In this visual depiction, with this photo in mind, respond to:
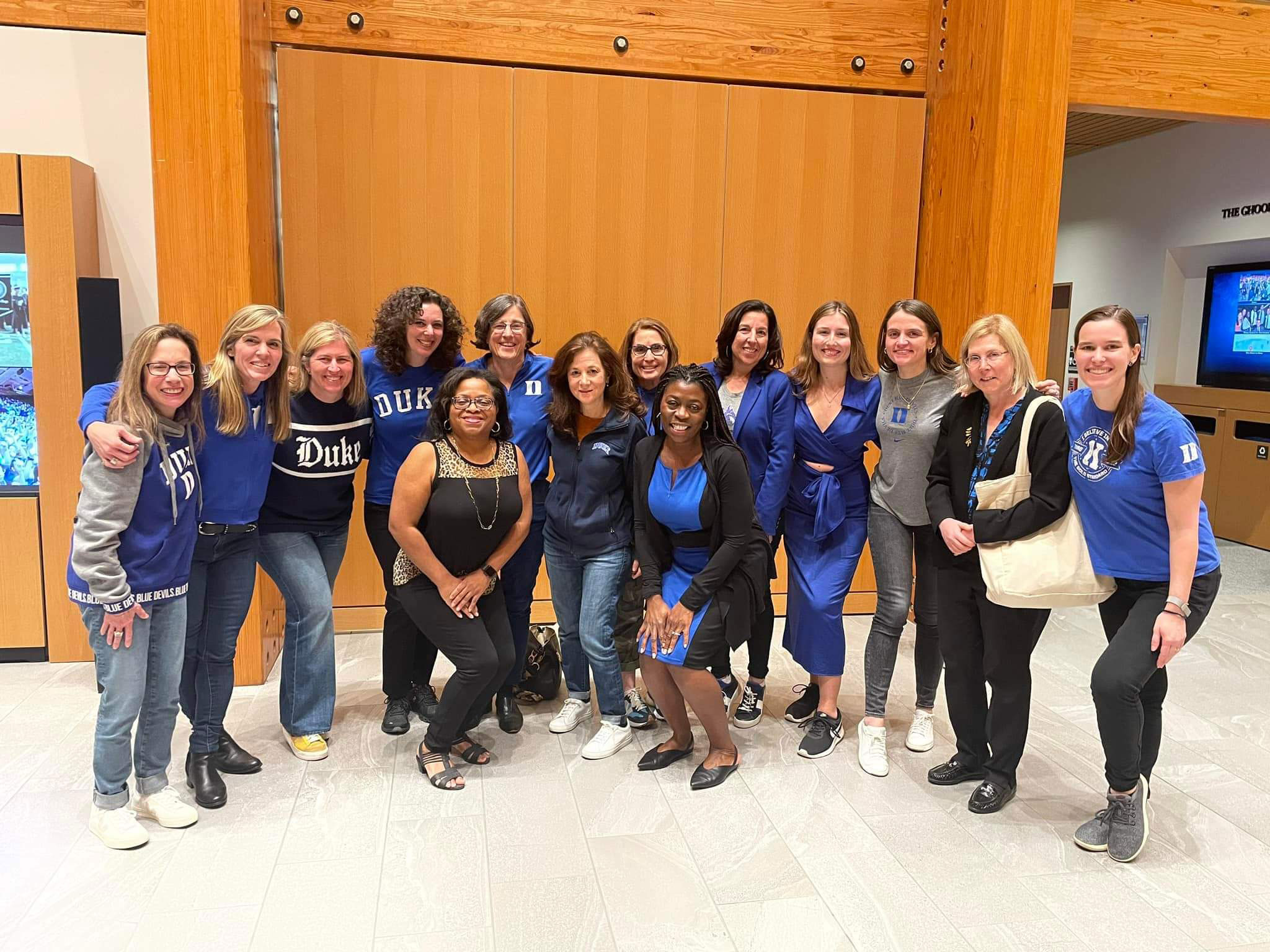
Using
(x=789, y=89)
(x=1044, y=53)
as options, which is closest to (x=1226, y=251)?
(x=1044, y=53)

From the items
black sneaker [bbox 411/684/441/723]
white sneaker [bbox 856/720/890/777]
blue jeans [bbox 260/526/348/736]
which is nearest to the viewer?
blue jeans [bbox 260/526/348/736]

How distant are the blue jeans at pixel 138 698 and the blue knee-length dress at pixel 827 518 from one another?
2122mm

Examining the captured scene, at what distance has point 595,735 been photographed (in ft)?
11.4

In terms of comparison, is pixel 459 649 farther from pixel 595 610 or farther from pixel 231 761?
pixel 231 761

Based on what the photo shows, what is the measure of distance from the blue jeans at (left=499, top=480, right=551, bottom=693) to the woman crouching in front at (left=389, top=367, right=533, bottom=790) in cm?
20

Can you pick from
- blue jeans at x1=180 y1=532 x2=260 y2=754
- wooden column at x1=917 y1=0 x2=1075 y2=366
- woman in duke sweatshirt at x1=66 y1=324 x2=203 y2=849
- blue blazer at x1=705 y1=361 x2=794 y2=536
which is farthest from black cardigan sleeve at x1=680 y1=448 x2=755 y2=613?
wooden column at x1=917 y1=0 x2=1075 y2=366

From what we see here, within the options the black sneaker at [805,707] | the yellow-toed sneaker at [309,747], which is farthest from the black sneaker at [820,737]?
the yellow-toed sneaker at [309,747]

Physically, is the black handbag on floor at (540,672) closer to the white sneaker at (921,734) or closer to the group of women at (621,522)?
the group of women at (621,522)

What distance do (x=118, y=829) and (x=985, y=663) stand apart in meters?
2.71

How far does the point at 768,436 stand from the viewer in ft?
11.2

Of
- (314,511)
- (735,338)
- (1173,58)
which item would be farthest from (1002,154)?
(314,511)

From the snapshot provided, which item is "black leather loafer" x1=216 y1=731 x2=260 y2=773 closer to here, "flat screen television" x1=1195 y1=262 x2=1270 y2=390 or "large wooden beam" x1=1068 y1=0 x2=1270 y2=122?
"large wooden beam" x1=1068 y1=0 x2=1270 y2=122

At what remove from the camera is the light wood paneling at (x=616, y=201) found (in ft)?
15.4

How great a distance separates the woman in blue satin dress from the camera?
3375 mm
